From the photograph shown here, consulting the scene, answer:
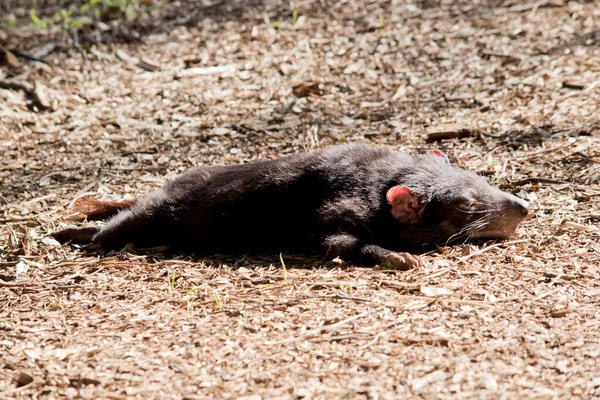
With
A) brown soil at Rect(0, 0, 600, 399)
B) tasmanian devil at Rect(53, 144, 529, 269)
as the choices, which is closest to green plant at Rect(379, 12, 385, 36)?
brown soil at Rect(0, 0, 600, 399)

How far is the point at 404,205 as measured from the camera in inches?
183

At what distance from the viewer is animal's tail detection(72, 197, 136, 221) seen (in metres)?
5.43

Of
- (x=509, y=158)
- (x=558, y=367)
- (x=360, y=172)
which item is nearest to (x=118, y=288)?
(x=360, y=172)

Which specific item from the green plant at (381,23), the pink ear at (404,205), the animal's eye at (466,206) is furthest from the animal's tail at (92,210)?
the green plant at (381,23)

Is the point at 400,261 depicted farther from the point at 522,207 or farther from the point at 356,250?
the point at 522,207

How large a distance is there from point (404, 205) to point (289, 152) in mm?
1899

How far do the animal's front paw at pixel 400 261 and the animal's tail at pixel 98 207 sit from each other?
1.93 metres

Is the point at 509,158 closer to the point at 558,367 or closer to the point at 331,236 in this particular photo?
the point at 331,236

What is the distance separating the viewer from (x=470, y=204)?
4.79m

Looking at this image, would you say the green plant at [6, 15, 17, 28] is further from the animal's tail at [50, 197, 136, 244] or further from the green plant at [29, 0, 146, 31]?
the animal's tail at [50, 197, 136, 244]

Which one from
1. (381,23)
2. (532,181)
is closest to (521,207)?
(532,181)

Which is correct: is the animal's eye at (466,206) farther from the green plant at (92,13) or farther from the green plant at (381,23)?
the green plant at (92,13)

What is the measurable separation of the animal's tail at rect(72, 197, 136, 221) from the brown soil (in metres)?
0.30

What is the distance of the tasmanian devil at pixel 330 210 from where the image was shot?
4691mm
